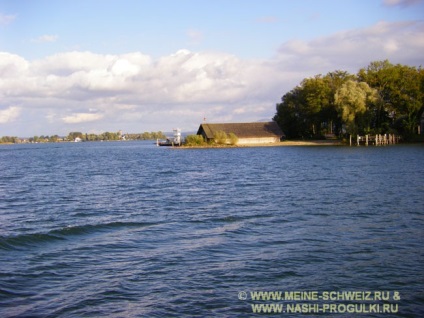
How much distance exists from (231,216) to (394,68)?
7071cm

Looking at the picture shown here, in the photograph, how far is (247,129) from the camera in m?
99.3

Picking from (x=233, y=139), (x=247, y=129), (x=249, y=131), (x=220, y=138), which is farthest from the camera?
(x=247, y=129)

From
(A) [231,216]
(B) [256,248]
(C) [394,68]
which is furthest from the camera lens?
(C) [394,68]

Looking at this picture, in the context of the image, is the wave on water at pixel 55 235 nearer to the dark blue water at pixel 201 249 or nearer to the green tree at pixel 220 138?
the dark blue water at pixel 201 249

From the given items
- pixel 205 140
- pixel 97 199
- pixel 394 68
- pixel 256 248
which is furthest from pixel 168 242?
pixel 205 140

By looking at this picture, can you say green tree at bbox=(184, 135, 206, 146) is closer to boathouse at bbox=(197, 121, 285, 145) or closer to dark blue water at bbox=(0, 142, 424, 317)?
boathouse at bbox=(197, 121, 285, 145)

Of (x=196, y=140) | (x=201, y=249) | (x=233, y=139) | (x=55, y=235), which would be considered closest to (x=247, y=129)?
(x=233, y=139)

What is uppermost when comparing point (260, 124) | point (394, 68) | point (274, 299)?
point (394, 68)

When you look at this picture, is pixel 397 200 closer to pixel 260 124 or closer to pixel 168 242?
pixel 168 242

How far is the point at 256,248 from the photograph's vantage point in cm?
1300

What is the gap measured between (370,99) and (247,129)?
30.0m

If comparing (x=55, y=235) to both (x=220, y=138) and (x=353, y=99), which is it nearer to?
(x=353, y=99)

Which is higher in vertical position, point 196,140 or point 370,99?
point 370,99

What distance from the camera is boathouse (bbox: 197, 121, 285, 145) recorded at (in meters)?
96.4
